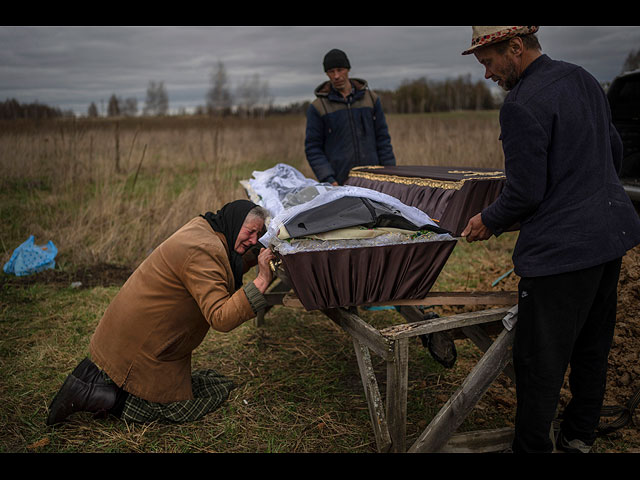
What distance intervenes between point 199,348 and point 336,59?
288 centimetres

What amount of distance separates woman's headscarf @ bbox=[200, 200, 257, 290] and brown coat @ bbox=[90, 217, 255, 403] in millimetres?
45

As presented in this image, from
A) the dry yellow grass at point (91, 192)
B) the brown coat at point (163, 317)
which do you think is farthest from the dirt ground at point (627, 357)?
the dry yellow grass at point (91, 192)

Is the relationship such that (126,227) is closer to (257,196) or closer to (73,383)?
(257,196)

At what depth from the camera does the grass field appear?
309 centimetres

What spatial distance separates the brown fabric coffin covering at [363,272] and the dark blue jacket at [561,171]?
0.47 m

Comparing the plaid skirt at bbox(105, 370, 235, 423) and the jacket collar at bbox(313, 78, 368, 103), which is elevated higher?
the jacket collar at bbox(313, 78, 368, 103)


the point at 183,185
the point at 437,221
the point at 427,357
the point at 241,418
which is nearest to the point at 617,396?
the point at 427,357

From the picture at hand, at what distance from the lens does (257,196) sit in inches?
156

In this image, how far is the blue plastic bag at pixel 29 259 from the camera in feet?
20.3

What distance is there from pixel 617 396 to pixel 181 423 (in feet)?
9.10

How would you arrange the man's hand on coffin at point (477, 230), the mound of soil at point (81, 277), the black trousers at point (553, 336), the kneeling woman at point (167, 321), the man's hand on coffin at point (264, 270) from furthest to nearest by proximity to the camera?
the mound of soil at point (81, 277) < the kneeling woman at point (167, 321) < the man's hand on coffin at point (264, 270) < the man's hand on coffin at point (477, 230) < the black trousers at point (553, 336)

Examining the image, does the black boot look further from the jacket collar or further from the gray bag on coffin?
the jacket collar

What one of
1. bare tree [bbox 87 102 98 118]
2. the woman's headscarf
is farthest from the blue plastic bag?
the woman's headscarf

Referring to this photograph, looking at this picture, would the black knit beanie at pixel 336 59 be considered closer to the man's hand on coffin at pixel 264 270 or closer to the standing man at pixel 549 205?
the standing man at pixel 549 205
